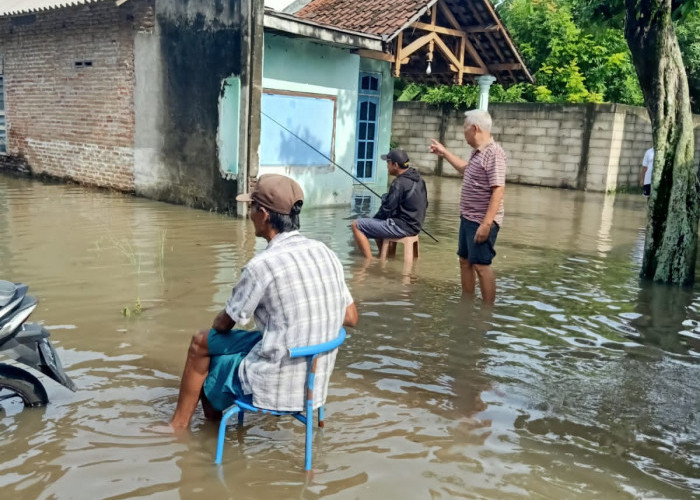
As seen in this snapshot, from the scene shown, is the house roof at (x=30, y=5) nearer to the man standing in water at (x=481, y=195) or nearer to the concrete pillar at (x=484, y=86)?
the concrete pillar at (x=484, y=86)

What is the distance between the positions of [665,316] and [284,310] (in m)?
4.57

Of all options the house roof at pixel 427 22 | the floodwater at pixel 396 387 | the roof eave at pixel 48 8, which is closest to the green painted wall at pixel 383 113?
the house roof at pixel 427 22

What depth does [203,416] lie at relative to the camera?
3811 mm

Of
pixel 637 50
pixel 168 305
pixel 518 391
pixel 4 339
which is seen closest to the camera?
pixel 4 339

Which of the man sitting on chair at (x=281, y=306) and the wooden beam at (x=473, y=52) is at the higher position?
the wooden beam at (x=473, y=52)

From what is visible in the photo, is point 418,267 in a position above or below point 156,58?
below

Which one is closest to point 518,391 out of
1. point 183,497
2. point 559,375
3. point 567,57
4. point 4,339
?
point 559,375

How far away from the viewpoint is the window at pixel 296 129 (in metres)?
11.3

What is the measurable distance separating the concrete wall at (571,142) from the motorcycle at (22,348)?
53.9 ft

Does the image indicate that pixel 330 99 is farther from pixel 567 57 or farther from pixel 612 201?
pixel 567 57

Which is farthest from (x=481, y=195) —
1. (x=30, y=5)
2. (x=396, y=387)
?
(x=30, y=5)

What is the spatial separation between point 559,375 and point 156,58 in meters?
9.37

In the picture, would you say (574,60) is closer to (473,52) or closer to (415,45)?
(473,52)

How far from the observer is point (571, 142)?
60.2 feet
